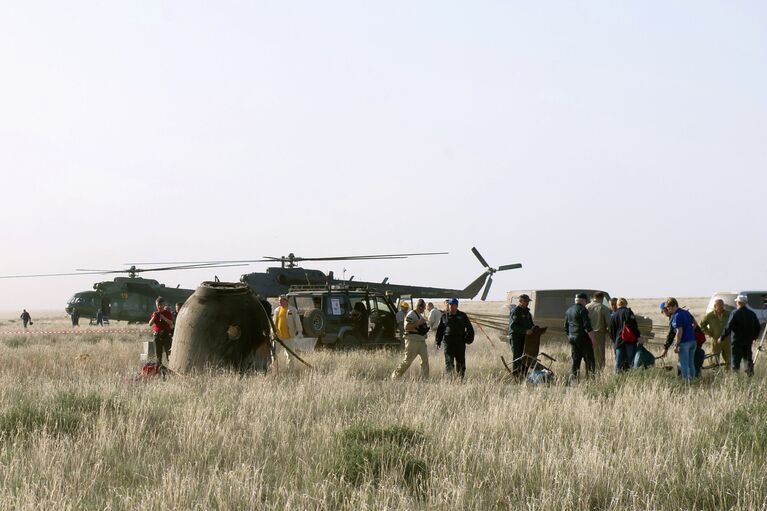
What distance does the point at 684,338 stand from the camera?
12703 millimetres

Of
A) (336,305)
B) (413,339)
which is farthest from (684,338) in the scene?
(336,305)

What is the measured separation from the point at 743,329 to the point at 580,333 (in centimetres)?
277

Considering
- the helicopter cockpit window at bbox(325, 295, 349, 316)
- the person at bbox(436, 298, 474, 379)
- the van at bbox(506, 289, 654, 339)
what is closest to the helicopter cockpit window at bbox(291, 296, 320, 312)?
the helicopter cockpit window at bbox(325, 295, 349, 316)

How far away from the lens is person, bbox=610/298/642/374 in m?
13.3

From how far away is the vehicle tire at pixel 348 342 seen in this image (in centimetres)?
1920

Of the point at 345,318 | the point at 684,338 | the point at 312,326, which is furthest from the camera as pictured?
the point at 345,318

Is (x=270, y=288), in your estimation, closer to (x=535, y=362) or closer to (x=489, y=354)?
(x=489, y=354)

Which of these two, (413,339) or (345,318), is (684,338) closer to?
(413,339)

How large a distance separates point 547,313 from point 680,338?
354 inches

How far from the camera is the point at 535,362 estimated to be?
1388 centimetres

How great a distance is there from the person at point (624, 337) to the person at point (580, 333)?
41 cm

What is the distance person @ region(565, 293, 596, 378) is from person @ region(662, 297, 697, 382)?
1319 mm

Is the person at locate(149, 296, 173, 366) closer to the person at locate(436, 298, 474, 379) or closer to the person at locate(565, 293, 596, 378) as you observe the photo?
the person at locate(436, 298, 474, 379)

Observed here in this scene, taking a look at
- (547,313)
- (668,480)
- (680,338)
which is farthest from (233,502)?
(547,313)
